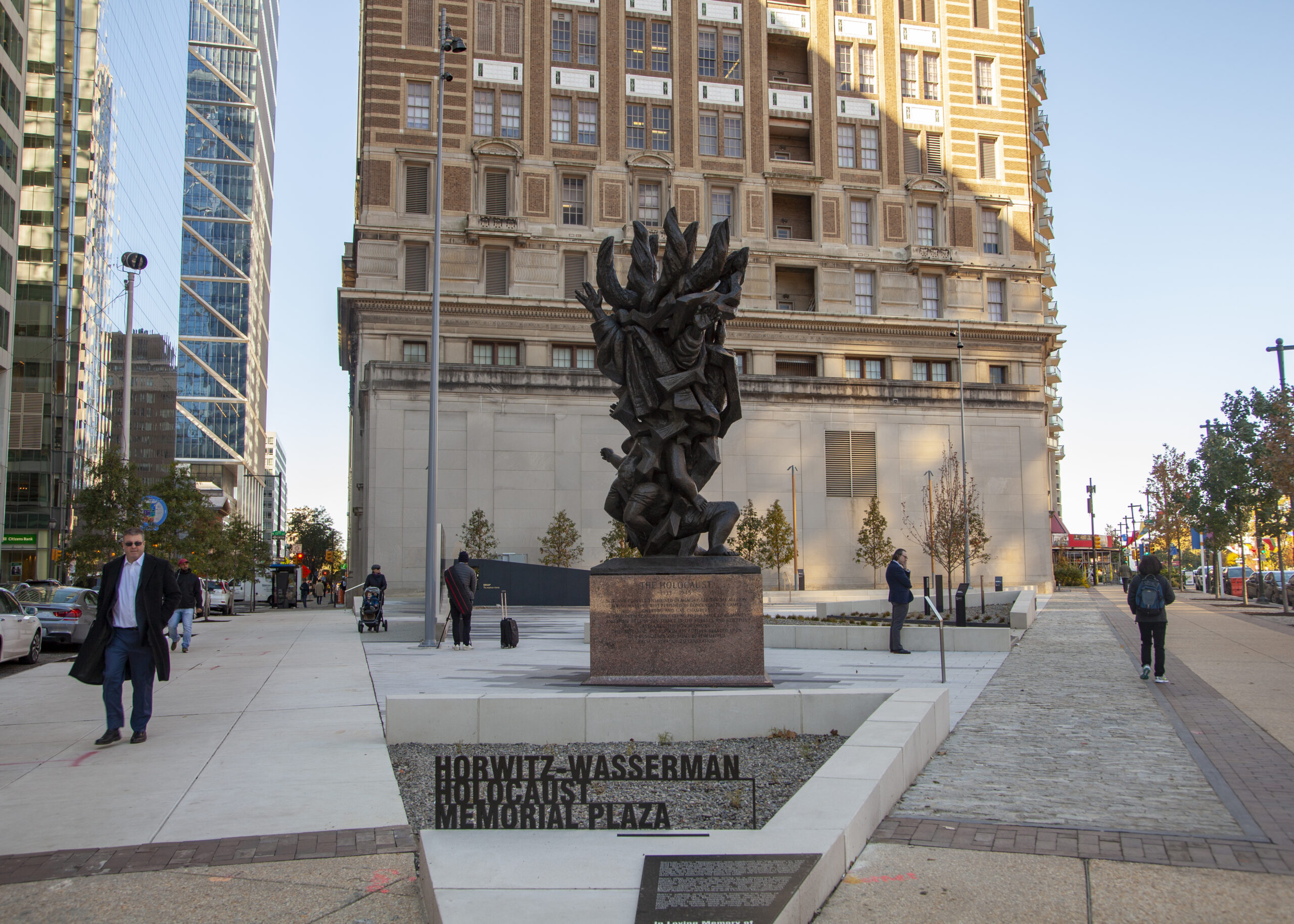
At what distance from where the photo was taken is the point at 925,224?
204 feet

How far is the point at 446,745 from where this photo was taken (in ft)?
30.8

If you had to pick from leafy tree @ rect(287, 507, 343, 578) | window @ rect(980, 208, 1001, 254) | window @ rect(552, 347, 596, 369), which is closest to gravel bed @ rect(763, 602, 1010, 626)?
window @ rect(552, 347, 596, 369)

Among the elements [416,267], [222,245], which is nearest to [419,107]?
[416,267]

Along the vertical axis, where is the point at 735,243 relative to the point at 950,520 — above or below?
above

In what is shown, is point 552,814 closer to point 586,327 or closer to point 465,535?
point 465,535

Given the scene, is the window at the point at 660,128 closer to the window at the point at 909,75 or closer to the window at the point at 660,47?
the window at the point at 660,47

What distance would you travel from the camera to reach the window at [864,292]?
60438mm

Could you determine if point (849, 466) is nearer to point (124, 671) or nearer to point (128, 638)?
point (124, 671)

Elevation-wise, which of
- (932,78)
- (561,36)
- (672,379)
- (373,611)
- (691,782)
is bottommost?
(691,782)

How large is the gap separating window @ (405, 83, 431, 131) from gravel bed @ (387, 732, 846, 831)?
51.2 m

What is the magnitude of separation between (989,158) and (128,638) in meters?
62.3

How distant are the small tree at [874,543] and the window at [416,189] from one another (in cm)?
2793

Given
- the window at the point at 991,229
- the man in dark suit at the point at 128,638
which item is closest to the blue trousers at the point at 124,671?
the man in dark suit at the point at 128,638

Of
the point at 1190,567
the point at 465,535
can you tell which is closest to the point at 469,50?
the point at 465,535
